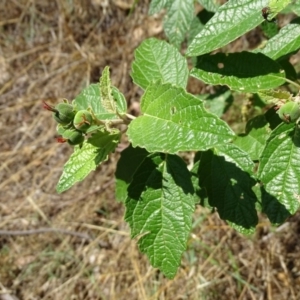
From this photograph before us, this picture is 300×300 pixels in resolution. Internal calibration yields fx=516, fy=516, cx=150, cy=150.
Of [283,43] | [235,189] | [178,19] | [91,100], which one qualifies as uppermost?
[283,43]

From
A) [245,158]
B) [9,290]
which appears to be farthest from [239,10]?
[9,290]

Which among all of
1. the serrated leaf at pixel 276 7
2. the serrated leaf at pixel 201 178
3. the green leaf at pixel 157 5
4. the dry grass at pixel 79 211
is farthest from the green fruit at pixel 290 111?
the dry grass at pixel 79 211

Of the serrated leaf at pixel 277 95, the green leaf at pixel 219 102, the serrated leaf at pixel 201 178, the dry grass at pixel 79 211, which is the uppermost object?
the serrated leaf at pixel 277 95

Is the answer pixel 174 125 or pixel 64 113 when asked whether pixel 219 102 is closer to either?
pixel 174 125

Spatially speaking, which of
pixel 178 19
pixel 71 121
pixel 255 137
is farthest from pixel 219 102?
pixel 71 121

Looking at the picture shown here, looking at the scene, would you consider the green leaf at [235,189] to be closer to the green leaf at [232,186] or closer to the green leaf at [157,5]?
the green leaf at [232,186]

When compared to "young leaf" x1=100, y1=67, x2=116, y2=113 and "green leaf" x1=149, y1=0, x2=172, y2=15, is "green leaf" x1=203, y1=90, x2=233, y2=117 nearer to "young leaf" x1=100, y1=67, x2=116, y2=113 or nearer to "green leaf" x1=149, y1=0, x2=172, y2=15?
"green leaf" x1=149, y1=0, x2=172, y2=15
